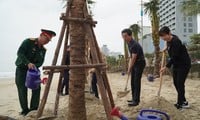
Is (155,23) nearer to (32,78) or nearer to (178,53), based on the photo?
(178,53)

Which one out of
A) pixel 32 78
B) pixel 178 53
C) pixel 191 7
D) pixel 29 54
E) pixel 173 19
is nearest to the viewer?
pixel 32 78

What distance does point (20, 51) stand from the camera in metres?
6.61

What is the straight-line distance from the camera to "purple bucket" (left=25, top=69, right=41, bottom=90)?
6.16 meters

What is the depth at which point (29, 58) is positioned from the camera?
6801mm

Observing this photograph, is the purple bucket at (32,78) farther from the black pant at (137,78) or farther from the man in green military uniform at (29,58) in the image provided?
the black pant at (137,78)

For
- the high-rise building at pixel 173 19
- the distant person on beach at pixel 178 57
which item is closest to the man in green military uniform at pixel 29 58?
the distant person on beach at pixel 178 57

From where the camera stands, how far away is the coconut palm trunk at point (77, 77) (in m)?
5.21

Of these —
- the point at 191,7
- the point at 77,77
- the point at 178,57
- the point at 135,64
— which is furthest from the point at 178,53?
the point at 191,7

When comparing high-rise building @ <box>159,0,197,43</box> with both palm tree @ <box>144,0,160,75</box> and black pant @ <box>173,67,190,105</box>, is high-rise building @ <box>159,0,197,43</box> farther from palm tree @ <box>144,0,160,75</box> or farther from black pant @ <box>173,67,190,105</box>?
black pant @ <box>173,67,190,105</box>

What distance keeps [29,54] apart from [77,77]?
6.34ft

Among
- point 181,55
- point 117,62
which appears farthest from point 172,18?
point 181,55

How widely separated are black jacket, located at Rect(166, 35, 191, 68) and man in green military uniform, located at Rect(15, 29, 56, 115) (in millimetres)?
2506

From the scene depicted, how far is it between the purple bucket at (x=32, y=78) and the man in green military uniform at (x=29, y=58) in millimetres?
359

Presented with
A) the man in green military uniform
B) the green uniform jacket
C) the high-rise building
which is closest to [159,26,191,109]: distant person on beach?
the man in green military uniform
